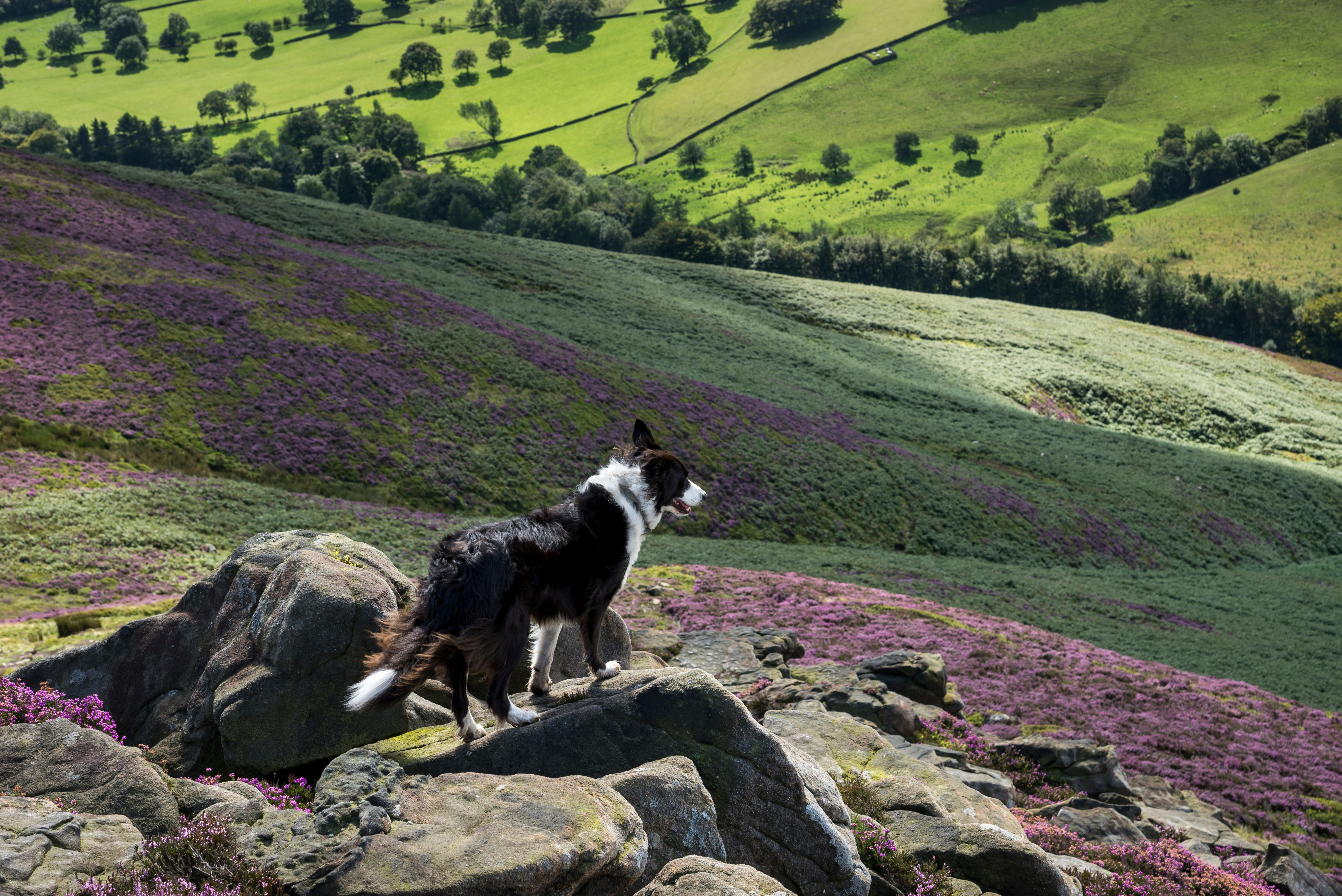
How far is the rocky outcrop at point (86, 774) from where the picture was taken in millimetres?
6492

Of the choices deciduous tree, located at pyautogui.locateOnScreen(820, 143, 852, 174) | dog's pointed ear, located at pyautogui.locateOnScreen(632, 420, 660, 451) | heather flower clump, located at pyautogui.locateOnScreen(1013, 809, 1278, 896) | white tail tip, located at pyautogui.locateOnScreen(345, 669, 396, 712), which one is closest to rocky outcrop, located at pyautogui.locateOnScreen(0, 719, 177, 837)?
white tail tip, located at pyautogui.locateOnScreen(345, 669, 396, 712)

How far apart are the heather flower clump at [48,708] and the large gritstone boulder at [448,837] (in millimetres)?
4071

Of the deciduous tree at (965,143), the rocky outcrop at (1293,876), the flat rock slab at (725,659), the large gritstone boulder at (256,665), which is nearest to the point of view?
the large gritstone boulder at (256,665)

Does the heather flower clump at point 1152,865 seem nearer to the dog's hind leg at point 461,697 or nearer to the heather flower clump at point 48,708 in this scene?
the dog's hind leg at point 461,697

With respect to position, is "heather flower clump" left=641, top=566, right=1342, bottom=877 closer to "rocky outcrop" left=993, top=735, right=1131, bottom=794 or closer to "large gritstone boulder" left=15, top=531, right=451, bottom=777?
"rocky outcrop" left=993, top=735, right=1131, bottom=794

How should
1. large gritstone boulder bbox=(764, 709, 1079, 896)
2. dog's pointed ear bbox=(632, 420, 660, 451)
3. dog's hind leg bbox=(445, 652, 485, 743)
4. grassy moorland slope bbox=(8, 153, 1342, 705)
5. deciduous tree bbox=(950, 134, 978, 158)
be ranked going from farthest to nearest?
deciduous tree bbox=(950, 134, 978, 158)
grassy moorland slope bbox=(8, 153, 1342, 705)
dog's pointed ear bbox=(632, 420, 660, 451)
large gritstone boulder bbox=(764, 709, 1079, 896)
dog's hind leg bbox=(445, 652, 485, 743)

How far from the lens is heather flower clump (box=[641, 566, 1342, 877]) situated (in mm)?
19516

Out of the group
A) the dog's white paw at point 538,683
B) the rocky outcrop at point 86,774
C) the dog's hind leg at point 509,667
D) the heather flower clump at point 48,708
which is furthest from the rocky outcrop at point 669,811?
the heather flower clump at point 48,708

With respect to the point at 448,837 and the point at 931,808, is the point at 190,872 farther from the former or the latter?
the point at 931,808

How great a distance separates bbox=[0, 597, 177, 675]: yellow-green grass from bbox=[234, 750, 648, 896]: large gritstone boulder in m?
10.3

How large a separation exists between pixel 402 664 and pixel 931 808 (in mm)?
6537

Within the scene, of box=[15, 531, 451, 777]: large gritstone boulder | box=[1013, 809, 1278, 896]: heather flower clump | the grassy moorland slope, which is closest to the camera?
box=[15, 531, 451, 777]: large gritstone boulder

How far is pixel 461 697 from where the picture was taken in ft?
26.7

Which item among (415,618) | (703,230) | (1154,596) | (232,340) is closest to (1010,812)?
(415,618)
